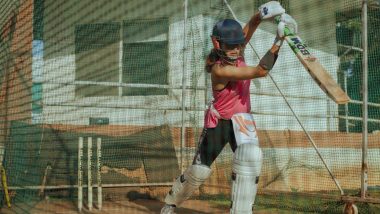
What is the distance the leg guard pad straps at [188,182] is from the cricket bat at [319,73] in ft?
4.17

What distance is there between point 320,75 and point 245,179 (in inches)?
38.7

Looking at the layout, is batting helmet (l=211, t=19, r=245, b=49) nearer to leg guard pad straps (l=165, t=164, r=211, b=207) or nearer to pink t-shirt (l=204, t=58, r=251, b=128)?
pink t-shirt (l=204, t=58, r=251, b=128)

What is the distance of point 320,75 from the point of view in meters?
3.58

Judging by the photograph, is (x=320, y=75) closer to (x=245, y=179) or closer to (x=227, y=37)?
(x=227, y=37)

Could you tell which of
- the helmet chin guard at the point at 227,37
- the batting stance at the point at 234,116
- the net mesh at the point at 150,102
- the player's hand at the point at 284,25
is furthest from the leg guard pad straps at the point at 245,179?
the net mesh at the point at 150,102

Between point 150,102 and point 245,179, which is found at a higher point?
point 150,102

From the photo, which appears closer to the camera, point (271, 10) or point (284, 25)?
point (284, 25)

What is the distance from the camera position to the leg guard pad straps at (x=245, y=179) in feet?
13.0

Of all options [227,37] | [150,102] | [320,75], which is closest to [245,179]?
[320,75]

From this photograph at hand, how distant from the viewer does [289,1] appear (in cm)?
722

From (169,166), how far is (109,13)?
2.40 meters

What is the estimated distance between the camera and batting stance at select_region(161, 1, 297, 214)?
12.8 feet

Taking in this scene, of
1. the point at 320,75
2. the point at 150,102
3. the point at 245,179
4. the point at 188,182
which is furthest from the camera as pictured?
the point at 150,102

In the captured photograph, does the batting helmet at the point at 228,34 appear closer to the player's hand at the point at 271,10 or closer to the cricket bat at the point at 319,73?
the player's hand at the point at 271,10
